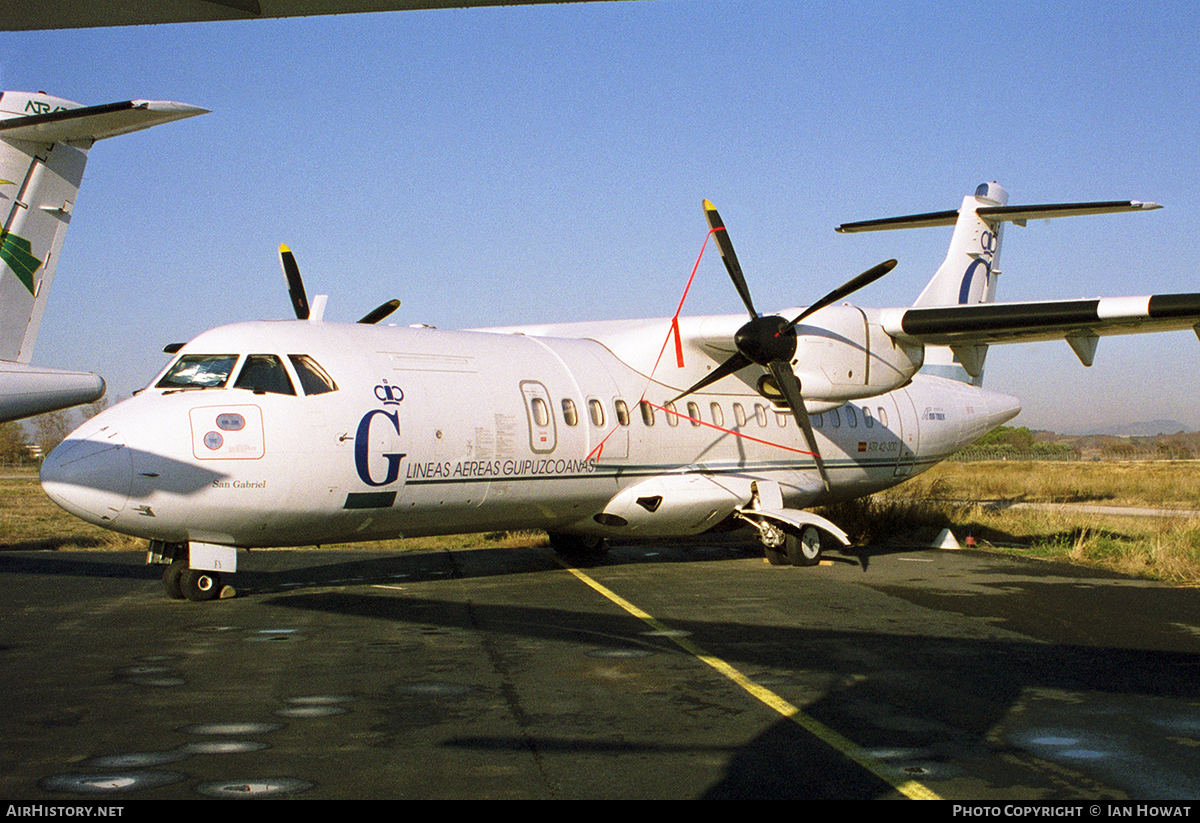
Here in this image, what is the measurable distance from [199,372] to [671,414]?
650 centimetres

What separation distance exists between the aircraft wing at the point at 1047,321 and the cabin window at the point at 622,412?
13.1ft

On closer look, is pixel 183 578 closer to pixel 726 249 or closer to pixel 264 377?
pixel 264 377

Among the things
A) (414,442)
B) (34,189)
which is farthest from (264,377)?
(34,189)

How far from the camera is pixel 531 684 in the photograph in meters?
6.85

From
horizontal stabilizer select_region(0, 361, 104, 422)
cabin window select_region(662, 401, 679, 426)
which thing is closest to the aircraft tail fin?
horizontal stabilizer select_region(0, 361, 104, 422)

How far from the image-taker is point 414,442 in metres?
10.8

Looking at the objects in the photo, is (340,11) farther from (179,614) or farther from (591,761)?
(179,614)

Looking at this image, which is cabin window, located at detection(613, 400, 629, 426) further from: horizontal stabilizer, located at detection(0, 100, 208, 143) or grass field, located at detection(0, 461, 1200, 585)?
horizontal stabilizer, located at detection(0, 100, 208, 143)

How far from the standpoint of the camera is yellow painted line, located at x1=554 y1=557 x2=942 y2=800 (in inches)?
182

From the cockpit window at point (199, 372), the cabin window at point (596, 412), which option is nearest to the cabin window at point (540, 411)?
the cabin window at point (596, 412)

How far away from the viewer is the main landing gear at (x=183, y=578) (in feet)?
33.9

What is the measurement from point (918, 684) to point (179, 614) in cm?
706

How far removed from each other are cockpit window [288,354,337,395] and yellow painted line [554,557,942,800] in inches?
160

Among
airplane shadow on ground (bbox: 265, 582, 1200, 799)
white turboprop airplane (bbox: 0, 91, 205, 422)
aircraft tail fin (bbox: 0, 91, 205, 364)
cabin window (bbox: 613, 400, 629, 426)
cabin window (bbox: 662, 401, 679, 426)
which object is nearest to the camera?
airplane shadow on ground (bbox: 265, 582, 1200, 799)
